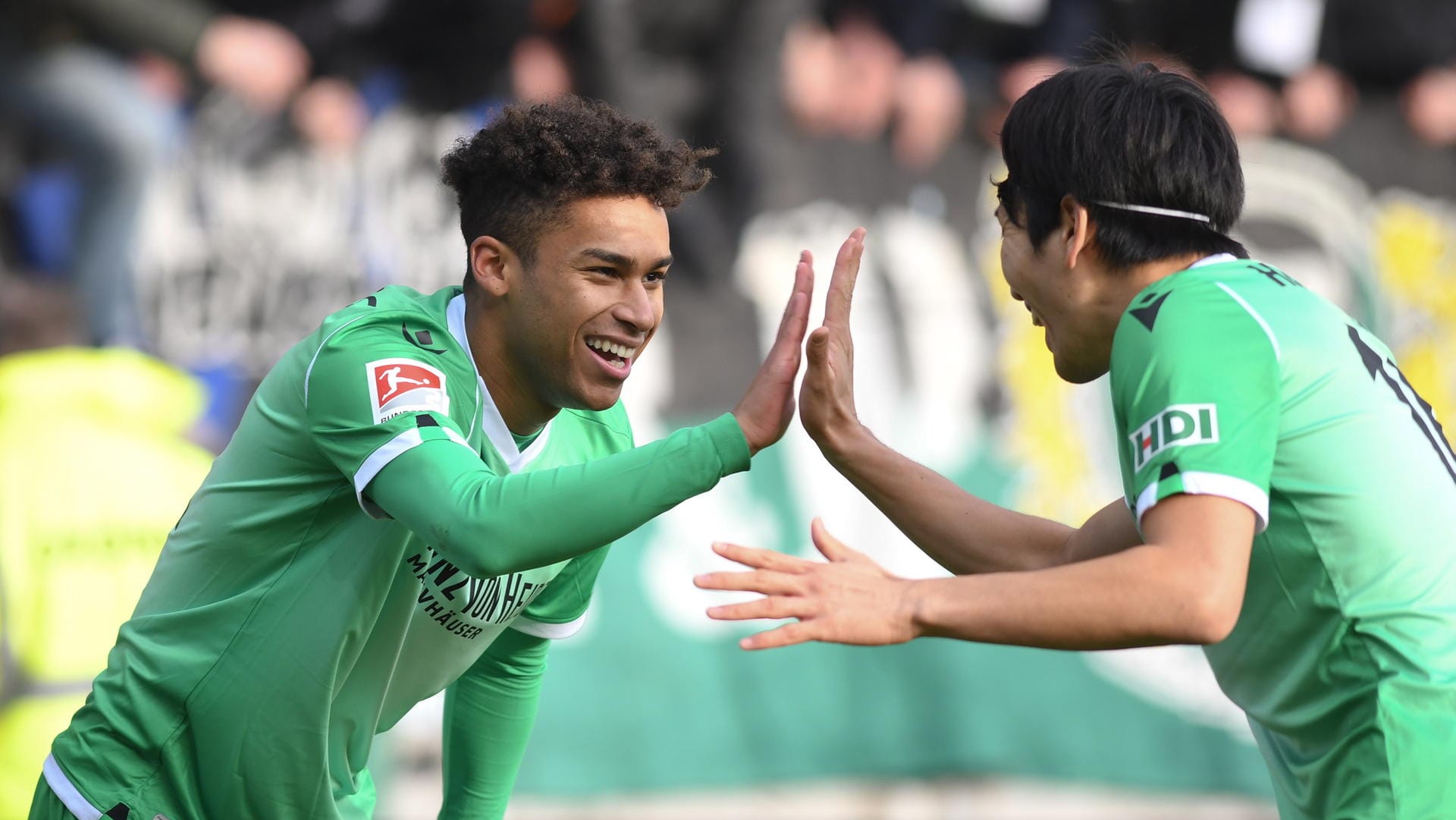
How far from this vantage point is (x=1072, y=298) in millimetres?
2840

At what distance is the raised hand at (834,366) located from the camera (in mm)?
3205

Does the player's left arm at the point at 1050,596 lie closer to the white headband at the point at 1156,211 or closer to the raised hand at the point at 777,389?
the raised hand at the point at 777,389

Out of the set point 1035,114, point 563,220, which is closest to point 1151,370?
point 1035,114

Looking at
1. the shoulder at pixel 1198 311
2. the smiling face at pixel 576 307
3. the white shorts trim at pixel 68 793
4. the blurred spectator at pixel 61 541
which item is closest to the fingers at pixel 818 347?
the smiling face at pixel 576 307

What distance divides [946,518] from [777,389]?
71cm

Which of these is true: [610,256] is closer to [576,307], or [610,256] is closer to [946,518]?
[576,307]

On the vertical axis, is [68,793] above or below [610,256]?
below

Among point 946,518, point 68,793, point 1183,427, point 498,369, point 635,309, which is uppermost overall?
point 635,309

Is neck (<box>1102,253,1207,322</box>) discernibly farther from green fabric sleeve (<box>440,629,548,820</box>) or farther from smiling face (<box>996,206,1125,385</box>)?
green fabric sleeve (<box>440,629,548,820</box>)

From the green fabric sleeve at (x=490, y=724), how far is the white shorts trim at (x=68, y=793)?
86 centimetres

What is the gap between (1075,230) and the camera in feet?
9.11

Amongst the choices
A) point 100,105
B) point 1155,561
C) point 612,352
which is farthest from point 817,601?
point 100,105

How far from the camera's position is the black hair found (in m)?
2.71

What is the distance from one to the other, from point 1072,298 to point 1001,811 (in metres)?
5.57
